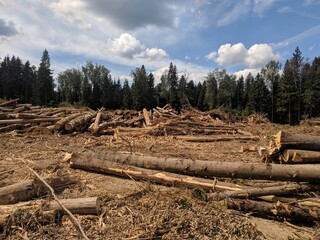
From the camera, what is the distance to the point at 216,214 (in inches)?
168

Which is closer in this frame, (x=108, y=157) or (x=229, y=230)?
(x=229, y=230)

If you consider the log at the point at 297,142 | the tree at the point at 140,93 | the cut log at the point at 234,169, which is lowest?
the cut log at the point at 234,169

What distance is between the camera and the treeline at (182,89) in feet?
188

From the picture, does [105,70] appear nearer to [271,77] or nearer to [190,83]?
[190,83]

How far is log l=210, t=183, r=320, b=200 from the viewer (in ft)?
15.6

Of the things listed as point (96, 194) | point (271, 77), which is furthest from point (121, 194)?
point (271, 77)

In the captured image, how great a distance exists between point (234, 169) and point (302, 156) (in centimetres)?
130

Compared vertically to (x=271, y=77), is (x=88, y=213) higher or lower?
lower

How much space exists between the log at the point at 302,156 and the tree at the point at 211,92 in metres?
72.5

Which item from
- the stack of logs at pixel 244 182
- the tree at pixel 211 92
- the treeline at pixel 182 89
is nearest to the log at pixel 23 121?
the stack of logs at pixel 244 182

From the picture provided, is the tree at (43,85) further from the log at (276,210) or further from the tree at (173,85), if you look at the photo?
the log at (276,210)

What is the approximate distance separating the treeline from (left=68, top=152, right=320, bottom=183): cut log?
162 feet

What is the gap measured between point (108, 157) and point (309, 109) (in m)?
57.2

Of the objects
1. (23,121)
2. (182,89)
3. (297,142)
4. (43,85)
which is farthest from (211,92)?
(297,142)
